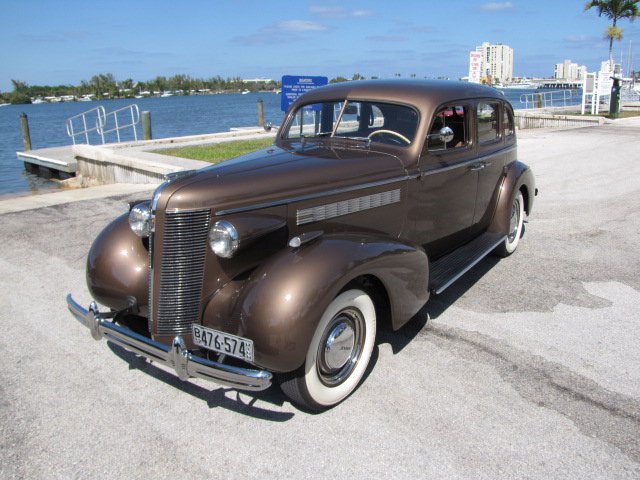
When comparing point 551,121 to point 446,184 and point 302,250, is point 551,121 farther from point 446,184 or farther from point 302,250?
point 302,250

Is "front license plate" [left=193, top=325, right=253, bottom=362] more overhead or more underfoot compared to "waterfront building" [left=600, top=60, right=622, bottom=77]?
more underfoot

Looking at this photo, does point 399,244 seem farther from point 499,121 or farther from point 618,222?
point 618,222

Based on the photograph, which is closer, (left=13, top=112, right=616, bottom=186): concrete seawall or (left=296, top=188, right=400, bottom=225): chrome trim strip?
(left=296, top=188, right=400, bottom=225): chrome trim strip

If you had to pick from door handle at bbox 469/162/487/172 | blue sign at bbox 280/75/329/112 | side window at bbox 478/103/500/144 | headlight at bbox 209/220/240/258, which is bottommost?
headlight at bbox 209/220/240/258

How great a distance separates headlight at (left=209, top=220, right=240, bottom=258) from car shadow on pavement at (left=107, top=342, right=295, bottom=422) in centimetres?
94

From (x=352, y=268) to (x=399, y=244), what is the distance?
596mm

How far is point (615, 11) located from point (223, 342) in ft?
98.2

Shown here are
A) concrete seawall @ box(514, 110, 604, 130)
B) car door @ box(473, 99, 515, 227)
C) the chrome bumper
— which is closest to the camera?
the chrome bumper

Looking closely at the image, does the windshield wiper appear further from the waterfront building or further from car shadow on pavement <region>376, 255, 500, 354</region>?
the waterfront building

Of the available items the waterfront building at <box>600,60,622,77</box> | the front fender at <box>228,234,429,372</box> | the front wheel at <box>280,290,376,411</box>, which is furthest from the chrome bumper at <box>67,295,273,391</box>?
the waterfront building at <box>600,60,622,77</box>

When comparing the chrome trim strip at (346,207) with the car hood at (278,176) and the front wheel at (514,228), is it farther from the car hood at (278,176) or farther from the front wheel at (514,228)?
the front wheel at (514,228)

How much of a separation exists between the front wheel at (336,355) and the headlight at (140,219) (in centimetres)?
136

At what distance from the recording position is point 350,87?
14.8ft

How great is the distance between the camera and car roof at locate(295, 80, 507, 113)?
4.20 m
